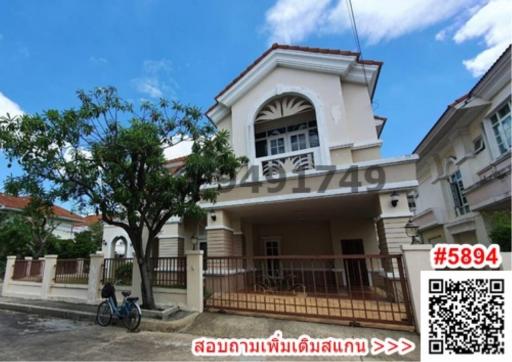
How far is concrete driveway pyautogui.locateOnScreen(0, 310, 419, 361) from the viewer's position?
13.3 ft

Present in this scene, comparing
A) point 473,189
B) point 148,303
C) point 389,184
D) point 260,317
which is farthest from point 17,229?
point 473,189

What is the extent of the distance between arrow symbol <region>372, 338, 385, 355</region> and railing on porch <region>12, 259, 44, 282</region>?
1118cm

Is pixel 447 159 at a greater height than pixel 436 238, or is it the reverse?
pixel 447 159

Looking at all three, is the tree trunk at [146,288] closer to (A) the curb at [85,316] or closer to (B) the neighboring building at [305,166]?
(A) the curb at [85,316]

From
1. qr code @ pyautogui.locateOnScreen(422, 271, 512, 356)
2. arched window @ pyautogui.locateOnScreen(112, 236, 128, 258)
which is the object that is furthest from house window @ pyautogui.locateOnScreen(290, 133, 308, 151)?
arched window @ pyautogui.locateOnScreen(112, 236, 128, 258)

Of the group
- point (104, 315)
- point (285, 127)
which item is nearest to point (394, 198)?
point (285, 127)

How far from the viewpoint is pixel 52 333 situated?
527cm

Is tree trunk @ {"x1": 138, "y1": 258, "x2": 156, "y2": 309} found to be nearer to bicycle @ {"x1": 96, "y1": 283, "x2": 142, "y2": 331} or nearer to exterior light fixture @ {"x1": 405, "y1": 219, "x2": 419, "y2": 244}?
bicycle @ {"x1": 96, "y1": 283, "x2": 142, "y2": 331}

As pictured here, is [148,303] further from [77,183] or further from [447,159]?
[447,159]

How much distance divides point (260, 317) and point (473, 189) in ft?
28.2

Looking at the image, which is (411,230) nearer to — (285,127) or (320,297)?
(320,297)

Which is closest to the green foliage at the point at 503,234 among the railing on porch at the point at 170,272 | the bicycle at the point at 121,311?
the railing on porch at the point at 170,272

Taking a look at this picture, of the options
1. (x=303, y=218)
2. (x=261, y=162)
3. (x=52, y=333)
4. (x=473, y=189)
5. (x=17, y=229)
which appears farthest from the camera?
(x=17, y=229)

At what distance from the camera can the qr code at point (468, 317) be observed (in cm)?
349
